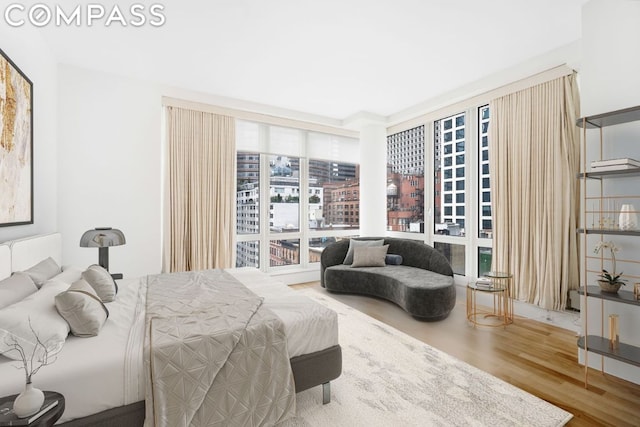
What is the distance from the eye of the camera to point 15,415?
109cm

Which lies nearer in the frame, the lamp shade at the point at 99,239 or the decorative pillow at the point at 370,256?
the lamp shade at the point at 99,239

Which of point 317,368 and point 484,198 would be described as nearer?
point 317,368

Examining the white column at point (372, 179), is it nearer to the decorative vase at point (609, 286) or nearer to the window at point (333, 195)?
the window at point (333, 195)

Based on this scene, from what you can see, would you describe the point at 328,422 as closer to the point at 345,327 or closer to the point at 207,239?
the point at 345,327

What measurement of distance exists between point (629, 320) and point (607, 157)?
4.15ft

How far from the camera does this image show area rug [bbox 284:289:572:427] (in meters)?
1.87

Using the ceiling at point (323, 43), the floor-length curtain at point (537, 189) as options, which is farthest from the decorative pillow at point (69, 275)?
the floor-length curtain at point (537, 189)

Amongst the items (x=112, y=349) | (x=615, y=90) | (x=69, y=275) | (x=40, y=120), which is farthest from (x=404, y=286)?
(x=40, y=120)

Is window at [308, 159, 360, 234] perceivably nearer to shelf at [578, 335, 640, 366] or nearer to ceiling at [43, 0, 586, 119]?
ceiling at [43, 0, 586, 119]

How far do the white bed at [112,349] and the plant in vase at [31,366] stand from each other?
4 cm

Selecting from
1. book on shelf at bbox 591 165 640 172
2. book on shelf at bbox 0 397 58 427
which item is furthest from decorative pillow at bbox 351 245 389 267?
book on shelf at bbox 0 397 58 427

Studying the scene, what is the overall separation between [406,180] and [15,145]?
4.94m

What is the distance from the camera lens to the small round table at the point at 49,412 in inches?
42.6

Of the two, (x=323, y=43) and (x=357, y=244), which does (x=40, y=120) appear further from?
(x=357, y=244)
